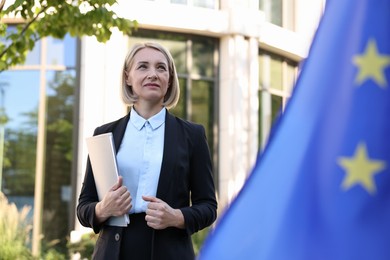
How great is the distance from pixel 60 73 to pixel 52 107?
0.67 metres

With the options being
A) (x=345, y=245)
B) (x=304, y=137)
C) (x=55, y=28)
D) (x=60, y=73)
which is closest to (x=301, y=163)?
(x=304, y=137)

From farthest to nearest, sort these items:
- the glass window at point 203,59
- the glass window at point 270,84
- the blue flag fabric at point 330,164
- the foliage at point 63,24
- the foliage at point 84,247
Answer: the glass window at point 270,84
the glass window at point 203,59
the foliage at point 84,247
the foliage at point 63,24
the blue flag fabric at point 330,164

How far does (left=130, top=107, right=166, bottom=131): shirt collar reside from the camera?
348cm

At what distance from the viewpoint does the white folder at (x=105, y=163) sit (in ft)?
10.8

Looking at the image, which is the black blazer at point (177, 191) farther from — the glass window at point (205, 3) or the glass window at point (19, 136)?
the glass window at point (205, 3)

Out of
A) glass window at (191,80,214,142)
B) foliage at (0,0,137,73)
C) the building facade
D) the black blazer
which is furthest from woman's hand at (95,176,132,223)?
glass window at (191,80,214,142)

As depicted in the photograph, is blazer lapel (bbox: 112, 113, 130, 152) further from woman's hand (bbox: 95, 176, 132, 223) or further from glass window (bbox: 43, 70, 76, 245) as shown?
glass window (bbox: 43, 70, 76, 245)

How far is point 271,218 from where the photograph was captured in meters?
1.83

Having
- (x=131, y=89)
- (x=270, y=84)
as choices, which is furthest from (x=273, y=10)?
(x=131, y=89)

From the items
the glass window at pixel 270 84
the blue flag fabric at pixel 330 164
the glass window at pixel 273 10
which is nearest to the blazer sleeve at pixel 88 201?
the blue flag fabric at pixel 330 164

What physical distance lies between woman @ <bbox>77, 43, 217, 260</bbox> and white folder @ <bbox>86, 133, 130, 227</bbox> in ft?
0.12

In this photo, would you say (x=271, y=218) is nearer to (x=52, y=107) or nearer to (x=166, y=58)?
(x=166, y=58)

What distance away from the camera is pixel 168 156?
11.1 feet

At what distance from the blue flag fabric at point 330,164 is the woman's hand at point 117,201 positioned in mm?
1369
